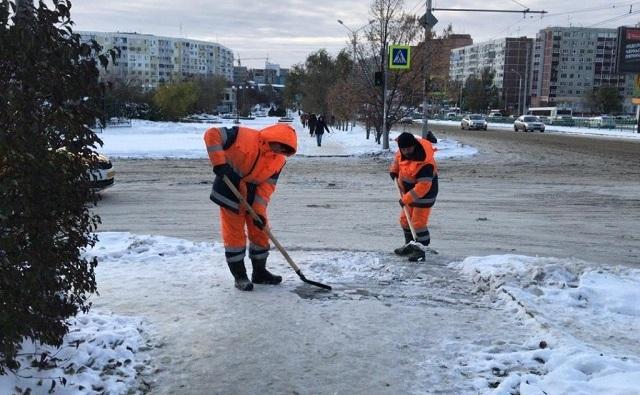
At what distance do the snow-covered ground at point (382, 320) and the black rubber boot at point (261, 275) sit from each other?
0.11 metres

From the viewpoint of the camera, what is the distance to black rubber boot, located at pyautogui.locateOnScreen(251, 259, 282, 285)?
18.9 ft

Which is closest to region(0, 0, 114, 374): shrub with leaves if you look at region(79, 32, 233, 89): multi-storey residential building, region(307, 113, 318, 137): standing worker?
region(307, 113, 318, 137): standing worker

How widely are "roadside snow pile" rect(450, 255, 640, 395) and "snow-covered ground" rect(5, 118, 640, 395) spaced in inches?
0.5

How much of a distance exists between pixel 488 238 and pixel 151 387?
6.11 meters

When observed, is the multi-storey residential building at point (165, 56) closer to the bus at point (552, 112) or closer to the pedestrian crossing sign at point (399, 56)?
the bus at point (552, 112)

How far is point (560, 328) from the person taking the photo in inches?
178

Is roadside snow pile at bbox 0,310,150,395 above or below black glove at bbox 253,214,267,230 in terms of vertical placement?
below

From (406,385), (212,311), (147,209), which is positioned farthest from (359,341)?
(147,209)

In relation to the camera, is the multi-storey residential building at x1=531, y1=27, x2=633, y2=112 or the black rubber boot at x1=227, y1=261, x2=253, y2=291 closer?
the black rubber boot at x1=227, y1=261, x2=253, y2=291

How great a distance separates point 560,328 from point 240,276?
2755 millimetres

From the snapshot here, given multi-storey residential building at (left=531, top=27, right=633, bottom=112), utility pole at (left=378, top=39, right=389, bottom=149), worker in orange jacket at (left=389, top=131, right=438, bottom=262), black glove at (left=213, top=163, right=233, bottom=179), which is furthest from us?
multi-storey residential building at (left=531, top=27, right=633, bottom=112)

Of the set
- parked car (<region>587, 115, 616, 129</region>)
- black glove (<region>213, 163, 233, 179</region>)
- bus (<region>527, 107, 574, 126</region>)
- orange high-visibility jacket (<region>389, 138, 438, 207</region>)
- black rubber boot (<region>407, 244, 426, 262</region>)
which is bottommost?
black rubber boot (<region>407, 244, 426, 262</region>)

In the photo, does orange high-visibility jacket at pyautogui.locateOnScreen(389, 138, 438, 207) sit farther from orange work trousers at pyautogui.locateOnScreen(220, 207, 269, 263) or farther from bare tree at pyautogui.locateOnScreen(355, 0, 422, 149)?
bare tree at pyautogui.locateOnScreen(355, 0, 422, 149)

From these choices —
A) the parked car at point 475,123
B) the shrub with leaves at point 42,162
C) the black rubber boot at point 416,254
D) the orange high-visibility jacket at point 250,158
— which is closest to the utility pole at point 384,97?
the black rubber boot at point 416,254
